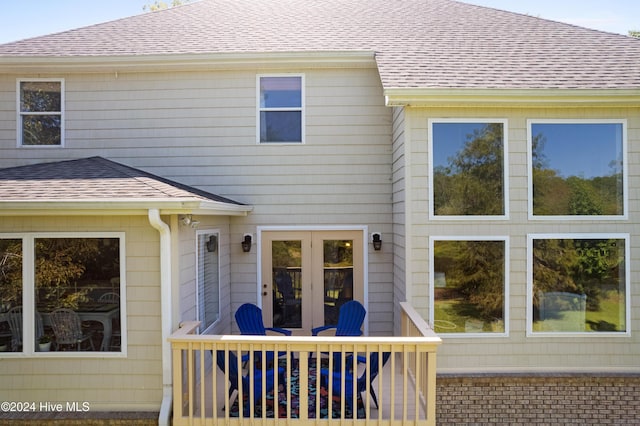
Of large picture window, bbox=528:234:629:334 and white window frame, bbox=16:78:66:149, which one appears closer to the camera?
large picture window, bbox=528:234:629:334

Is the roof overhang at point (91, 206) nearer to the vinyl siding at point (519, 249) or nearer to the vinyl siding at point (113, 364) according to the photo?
the vinyl siding at point (113, 364)

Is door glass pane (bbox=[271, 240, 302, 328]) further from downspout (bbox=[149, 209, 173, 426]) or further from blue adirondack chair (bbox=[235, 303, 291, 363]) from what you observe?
downspout (bbox=[149, 209, 173, 426])

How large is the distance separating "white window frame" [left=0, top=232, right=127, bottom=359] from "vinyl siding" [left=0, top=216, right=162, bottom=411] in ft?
0.14

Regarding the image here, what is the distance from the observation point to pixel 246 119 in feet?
23.6

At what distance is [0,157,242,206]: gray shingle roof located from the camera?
474 centimetres

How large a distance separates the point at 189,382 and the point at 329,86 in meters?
4.87

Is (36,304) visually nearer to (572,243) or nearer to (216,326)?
(216,326)

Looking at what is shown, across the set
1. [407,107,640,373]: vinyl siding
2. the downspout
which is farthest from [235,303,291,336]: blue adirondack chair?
[407,107,640,373]: vinyl siding

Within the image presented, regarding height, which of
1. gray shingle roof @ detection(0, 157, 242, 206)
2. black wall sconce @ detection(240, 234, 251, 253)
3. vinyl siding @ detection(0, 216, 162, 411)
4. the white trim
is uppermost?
the white trim

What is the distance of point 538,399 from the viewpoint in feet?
18.1

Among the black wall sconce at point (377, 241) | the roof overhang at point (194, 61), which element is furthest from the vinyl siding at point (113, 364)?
the black wall sconce at point (377, 241)

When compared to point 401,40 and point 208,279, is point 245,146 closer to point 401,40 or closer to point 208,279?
point 208,279

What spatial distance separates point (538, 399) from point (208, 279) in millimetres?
4604

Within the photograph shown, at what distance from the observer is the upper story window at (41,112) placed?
288 inches
